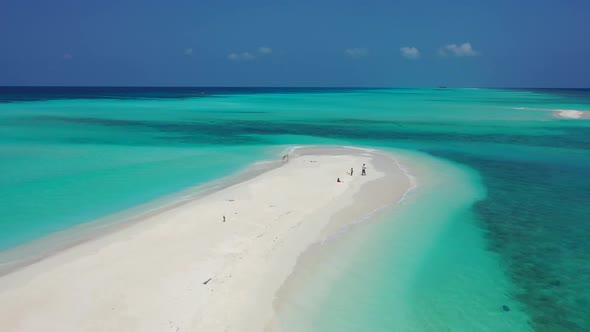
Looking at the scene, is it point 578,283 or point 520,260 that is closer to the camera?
point 578,283

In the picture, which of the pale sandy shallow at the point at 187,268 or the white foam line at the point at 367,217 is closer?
the pale sandy shallow at the point at 187,268

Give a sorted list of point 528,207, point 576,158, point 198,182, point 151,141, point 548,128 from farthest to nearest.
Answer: point 548,128 < point 151,141 < point 576,158 < point 198,182 < point 528,207

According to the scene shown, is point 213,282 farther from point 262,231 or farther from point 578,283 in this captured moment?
point 578,283

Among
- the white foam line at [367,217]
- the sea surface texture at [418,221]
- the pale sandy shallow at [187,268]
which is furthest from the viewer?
the white foam line at [367,217]

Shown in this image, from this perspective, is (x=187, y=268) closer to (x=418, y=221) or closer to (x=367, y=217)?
(x=367, y=217)

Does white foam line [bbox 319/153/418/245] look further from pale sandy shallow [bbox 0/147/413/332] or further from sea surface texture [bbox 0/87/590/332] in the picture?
sea surface texture [bbox 0/87/590/332]

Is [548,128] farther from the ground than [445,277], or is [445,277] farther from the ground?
[548,128]

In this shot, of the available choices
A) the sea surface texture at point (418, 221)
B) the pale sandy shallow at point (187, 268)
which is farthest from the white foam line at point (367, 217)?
the sea surface texture at point (418, 221)

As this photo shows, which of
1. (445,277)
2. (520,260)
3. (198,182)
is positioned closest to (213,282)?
(445,277)

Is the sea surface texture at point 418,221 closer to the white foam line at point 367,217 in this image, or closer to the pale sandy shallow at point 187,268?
the white foam line at point 367,217
